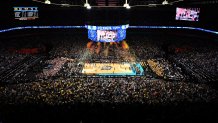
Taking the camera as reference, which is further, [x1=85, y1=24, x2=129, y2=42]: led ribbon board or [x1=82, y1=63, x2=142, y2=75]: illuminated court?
[x1=85, y1=24, x2=129, y2=42]: led ribbon board

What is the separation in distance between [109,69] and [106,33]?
863cm

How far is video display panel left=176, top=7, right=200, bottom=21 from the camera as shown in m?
21.7

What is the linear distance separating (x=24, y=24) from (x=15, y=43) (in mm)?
3767

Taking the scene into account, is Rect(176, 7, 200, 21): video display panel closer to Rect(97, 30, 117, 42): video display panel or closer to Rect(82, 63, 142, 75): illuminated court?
Rect(97, 30, 117, 42): video display panel

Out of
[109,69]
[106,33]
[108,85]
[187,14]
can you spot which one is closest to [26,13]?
[106,33]

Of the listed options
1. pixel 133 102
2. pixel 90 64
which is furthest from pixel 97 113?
pixel 90 64

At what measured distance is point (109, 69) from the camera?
44.2ft

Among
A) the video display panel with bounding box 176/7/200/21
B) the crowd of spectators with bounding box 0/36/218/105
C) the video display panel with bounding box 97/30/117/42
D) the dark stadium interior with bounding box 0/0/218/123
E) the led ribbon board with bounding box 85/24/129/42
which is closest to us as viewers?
the dark stadium interior with bounding box 0/0/218/123

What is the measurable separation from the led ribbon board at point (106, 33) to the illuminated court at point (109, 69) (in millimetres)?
7587

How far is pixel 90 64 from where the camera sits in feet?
47.3

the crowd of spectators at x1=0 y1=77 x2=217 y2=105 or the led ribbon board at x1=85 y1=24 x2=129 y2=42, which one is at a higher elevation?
the led ribbon board at x1=85 y1=24 x2=129 y2=42

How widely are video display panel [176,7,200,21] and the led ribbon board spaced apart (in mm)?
6636

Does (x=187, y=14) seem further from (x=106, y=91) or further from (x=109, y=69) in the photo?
(x=106, y=91)

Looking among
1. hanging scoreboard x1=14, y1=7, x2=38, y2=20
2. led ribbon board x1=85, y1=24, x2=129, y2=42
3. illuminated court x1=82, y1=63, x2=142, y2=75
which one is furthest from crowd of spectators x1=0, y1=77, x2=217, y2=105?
hanging scoreboard x1=14, y1=7, x2=38, y2=20
